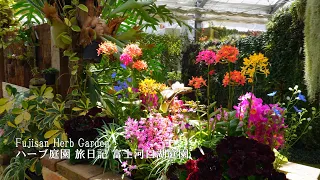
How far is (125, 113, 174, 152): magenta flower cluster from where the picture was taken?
1.27 m

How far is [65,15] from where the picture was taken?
5.88 ft

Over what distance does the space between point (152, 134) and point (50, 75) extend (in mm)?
1148

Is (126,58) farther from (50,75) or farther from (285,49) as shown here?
(285,49)

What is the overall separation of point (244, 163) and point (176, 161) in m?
0.32

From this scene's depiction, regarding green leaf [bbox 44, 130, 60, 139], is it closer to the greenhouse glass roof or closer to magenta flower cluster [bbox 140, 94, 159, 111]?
magenta flower cluster [bbox 140, 94, 159, 111]

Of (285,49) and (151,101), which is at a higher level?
(285,49)

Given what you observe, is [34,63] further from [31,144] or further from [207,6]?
[207,6]

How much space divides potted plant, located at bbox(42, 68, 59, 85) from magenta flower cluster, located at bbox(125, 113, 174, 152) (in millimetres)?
1061

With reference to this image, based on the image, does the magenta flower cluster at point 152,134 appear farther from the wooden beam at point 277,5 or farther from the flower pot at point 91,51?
the wooden beam at point 277,5

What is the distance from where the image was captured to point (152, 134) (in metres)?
1.31

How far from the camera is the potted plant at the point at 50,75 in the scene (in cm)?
212

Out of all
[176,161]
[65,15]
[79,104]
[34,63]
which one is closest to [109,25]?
[65,15]

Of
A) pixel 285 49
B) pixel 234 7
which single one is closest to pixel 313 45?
pixel 285 49

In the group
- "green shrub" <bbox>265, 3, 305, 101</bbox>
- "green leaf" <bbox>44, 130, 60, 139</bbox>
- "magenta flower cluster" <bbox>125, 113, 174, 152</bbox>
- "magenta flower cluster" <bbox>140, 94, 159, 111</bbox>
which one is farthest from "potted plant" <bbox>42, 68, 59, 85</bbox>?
"green shrub" <bbox>265, 3, 305, 101</bbox>
